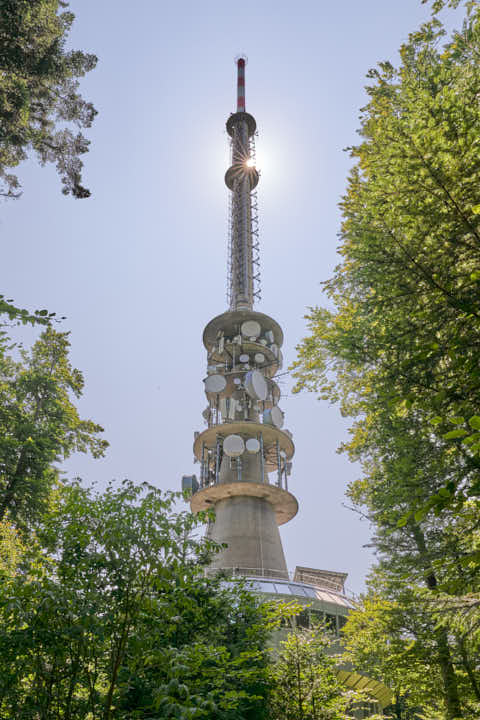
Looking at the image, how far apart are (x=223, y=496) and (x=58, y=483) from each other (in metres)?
13.5

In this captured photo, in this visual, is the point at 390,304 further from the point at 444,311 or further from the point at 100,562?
the point at 100,562

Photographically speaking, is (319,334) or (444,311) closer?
(444,311)

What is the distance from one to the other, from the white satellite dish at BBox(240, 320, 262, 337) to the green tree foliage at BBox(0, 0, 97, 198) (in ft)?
79.0

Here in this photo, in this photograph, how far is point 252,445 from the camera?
32.2 meters

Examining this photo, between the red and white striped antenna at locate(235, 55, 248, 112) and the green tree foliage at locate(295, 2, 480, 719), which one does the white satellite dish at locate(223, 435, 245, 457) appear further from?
the red and white striped antenna at locate(235, 55, 248, 112)

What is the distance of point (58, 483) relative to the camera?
65.6 ft

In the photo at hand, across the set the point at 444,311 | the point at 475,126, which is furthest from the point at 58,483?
the point at 475,126

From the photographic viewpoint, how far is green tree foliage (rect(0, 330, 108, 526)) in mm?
18531

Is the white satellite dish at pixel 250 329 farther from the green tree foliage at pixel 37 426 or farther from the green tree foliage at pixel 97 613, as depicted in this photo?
the green tree foliage at pixel 97 613

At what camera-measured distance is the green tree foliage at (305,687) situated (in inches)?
437

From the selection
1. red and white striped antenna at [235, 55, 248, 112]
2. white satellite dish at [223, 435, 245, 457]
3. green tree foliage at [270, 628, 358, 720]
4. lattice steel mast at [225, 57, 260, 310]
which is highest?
red and white striped antenna at [235, 55, 248, 112]

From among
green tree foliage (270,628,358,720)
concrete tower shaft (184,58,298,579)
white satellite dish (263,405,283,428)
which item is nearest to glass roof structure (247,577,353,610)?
concrete tower shaft (184,58,298,579)

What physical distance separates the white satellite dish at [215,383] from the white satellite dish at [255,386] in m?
1.79

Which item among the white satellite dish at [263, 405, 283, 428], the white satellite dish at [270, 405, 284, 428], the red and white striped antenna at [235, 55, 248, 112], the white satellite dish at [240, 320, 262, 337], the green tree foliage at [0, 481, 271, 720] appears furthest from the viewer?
the red and white striped antenna at [235, 55, 248, 112]
